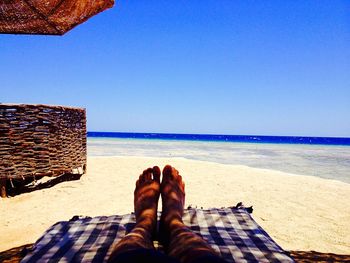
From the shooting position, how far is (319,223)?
3527 millimetres

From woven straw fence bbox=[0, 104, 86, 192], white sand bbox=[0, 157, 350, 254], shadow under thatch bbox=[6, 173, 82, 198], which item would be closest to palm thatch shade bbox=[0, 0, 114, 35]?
white sand bbox=[0, 157, 350, 254]

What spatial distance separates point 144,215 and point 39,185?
10.8 ft

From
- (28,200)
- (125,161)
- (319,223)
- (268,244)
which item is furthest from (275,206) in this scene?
(125,161)

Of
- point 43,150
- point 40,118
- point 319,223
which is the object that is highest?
point 40,118

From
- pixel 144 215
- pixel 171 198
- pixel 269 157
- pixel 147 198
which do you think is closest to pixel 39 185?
pixel 147 198

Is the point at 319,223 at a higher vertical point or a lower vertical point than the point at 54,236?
lower

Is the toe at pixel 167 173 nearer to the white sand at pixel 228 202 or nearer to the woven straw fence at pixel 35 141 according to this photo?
the white sand at pixel 228 202

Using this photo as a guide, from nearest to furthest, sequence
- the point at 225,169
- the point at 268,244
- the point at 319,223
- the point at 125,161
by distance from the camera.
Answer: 1. the point at 268,244
2. the point at 319,223
3. the point at 225,169
4. the point at 125,161

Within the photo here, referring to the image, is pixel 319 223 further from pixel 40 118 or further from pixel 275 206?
pixel 40 118

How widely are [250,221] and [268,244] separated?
0.46 metres

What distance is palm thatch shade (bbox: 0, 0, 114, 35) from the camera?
179cm

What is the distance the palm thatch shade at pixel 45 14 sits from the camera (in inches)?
70.5

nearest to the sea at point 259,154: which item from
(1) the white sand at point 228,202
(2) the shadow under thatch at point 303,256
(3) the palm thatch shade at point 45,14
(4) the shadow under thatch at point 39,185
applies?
(1) the white sand at point 228,202

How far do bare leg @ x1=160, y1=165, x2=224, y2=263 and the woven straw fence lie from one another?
2.40 meters
